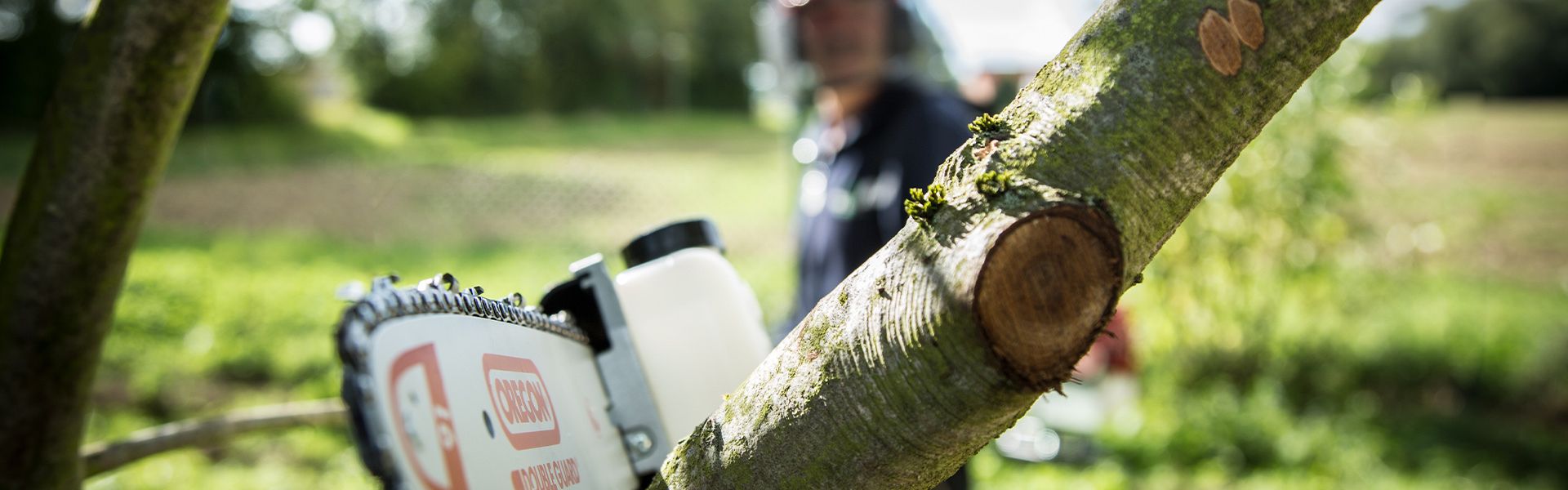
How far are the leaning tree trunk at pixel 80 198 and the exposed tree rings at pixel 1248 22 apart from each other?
1188 mm

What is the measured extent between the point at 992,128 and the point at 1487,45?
55.6 feet

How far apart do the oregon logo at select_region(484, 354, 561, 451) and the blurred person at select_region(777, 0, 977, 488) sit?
3.94ft

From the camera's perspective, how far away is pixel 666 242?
1.12 metres

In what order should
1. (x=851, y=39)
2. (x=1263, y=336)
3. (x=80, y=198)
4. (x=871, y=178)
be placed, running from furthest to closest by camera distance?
(x=1263, y=336) < (x=851, y=39) < (x=871, y=178) < (x=80, y=198)

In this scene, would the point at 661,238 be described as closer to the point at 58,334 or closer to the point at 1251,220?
the point at 58,334

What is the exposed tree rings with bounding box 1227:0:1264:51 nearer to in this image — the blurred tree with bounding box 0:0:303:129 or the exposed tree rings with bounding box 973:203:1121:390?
the exposed tree rings with bounding box 973:203:1121:390

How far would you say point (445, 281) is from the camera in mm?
793

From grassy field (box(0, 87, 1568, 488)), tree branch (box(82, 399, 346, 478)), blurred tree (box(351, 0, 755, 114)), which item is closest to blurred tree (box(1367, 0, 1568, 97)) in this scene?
grassy field (box(0, 87, 1568, 488))

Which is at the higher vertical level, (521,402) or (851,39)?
(851,39)

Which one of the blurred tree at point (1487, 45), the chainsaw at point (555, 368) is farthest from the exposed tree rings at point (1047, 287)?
the blurred tree at point (1487, 45)

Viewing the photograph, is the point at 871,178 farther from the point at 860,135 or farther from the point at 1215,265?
the point at 1215,265

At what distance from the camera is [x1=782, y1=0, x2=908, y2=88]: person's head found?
2.68 m

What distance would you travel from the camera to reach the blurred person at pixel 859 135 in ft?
7.61

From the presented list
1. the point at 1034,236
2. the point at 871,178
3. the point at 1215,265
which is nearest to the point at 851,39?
the point at 871,178
